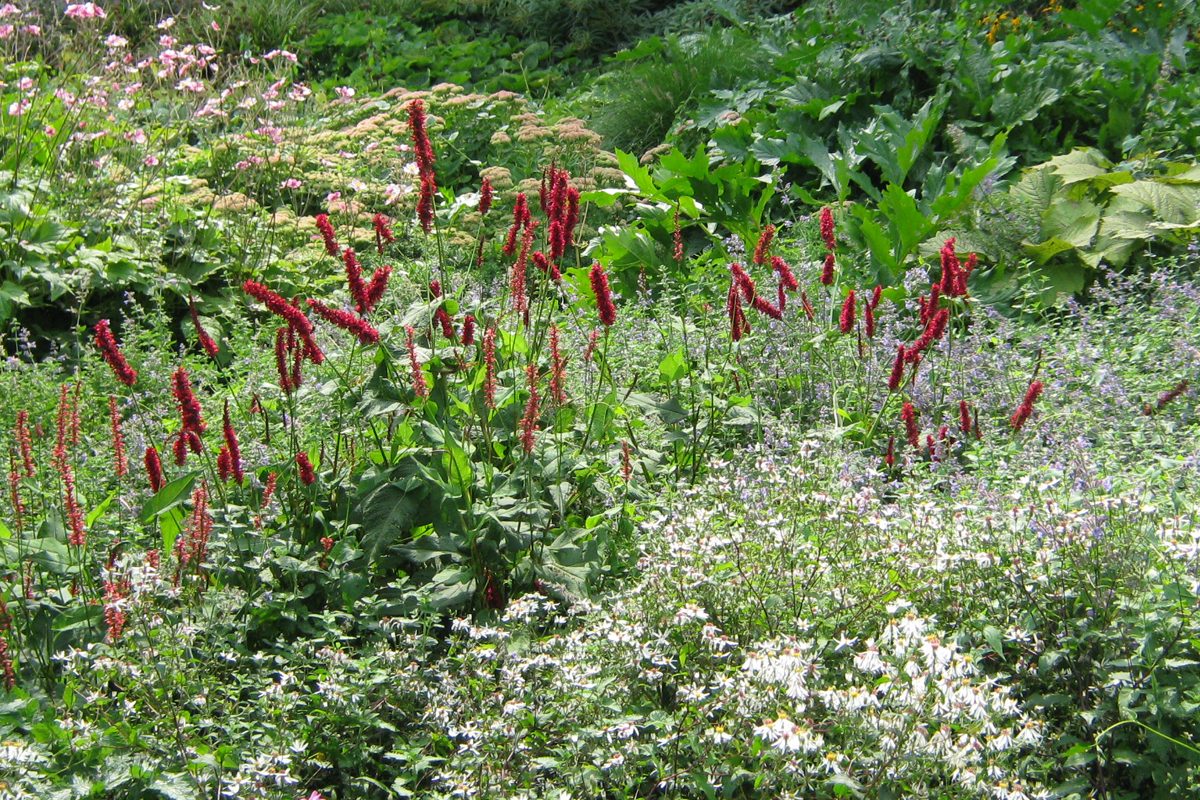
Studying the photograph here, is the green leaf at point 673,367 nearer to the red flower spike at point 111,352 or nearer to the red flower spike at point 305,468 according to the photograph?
the red flower spike at point 305,468

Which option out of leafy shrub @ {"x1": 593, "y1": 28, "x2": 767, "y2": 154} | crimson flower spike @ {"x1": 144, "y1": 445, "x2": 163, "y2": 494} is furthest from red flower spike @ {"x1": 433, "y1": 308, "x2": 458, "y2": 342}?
leafy shrub @ {"x1": 593, "y1": 28, "x2": 767, "y2": 154}

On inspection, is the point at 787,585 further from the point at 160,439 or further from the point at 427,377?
the point at 160,439

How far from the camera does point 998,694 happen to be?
1783mm

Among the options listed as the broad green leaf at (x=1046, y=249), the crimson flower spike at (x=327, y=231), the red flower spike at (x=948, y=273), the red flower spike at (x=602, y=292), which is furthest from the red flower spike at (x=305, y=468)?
the broad green leaf at (x=1046, y=249)

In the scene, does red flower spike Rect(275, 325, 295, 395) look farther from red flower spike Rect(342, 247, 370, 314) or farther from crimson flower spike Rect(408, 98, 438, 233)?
crimson flower spike Rect(408, 98, 438, 233)

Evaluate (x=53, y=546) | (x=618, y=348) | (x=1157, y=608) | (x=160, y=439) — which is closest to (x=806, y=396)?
(x=618, y=348)

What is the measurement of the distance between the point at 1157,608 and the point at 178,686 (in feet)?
6.14

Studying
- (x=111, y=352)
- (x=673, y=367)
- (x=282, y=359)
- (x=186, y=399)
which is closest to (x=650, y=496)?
(x=673, y=367)

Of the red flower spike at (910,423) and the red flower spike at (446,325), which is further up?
the red flower spike at (446,325)

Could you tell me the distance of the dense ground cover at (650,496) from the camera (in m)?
1.98

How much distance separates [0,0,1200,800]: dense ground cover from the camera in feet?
6.50

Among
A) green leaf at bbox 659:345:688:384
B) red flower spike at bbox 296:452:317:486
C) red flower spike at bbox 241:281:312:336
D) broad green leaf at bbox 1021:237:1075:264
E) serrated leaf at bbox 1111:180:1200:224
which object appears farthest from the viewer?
broad green leaf at bbox 1021:237:1075:264

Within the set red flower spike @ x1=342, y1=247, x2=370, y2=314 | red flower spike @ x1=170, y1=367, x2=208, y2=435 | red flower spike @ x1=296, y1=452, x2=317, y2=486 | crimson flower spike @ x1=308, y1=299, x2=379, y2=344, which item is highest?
red flower spike @ x1=342, y1=247, x2=370, y2=314

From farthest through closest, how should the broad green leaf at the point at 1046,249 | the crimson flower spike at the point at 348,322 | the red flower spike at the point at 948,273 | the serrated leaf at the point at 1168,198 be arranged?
the broad green leaf at the point at 1046,249, the serrated leaf at the point at 1168,198, the red flower spike at the point at 948,273, the crimson flower spike at the point at 348,322
